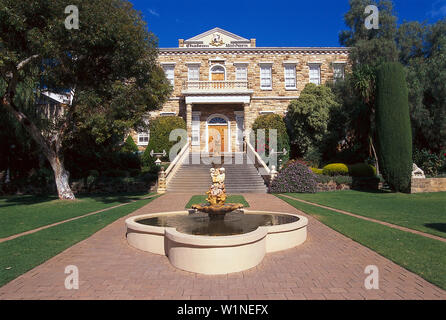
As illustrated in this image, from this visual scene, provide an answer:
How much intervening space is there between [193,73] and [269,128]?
30.7 ft

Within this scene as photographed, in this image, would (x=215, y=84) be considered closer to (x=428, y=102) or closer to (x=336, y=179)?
(x=336, y=179)

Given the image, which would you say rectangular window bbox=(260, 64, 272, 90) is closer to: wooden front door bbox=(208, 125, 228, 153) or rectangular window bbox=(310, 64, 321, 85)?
rectangular window bbox=(310, 64, 321, 85)

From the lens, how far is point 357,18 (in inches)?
1207

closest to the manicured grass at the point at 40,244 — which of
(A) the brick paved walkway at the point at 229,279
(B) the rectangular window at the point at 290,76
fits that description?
(A) the brick paved walkway at the point at 229,279

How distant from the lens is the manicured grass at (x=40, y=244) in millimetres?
5153

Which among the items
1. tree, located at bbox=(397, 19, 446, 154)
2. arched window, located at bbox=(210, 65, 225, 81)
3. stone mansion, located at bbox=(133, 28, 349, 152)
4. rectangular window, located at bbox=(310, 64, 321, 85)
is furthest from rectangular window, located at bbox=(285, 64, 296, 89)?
tree, located at bbox=(397, 19, 446, 154)

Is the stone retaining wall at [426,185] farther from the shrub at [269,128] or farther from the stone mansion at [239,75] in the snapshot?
the stone mansion at [239,75]

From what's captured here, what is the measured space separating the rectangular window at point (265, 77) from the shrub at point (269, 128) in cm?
400

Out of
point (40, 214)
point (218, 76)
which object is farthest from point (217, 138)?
point (40, 214)

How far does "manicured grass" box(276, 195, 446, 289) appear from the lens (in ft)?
16.1

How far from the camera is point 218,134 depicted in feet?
87.6

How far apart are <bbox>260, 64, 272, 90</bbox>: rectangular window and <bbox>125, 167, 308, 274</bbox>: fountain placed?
20784mm

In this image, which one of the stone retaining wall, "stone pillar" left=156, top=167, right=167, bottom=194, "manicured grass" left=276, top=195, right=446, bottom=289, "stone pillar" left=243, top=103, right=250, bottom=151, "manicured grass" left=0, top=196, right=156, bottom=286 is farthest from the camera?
"stone pillar" left=243, top=103, right=250, bottom=151
